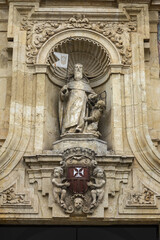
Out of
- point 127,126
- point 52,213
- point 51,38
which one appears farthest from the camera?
point 51,38

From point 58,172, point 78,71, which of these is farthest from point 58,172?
point 78,71

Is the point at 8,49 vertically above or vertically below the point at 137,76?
above

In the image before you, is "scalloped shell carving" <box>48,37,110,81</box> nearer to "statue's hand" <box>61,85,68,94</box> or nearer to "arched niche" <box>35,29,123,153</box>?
"arched niche" <box>35,29,123,153</box>

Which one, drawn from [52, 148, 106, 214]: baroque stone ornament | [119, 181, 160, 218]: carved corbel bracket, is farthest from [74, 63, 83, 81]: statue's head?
[119, 181, 160, 218]: carved corbel bracket

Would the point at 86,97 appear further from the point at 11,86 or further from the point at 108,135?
the point at 11,86

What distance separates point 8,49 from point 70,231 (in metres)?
4.60

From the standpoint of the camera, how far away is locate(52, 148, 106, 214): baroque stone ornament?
420 inches

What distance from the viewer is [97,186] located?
10750 millimetres

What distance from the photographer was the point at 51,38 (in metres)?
12.4

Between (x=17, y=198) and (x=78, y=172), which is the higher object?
(x=78, y=172)

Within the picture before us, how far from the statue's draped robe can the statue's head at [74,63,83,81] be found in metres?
0.11

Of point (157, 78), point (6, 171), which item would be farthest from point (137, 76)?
point (6, 171)

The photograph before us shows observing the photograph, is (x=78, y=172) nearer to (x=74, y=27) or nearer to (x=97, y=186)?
(x=97, y=186)

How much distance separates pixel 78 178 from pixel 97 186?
0.43m
